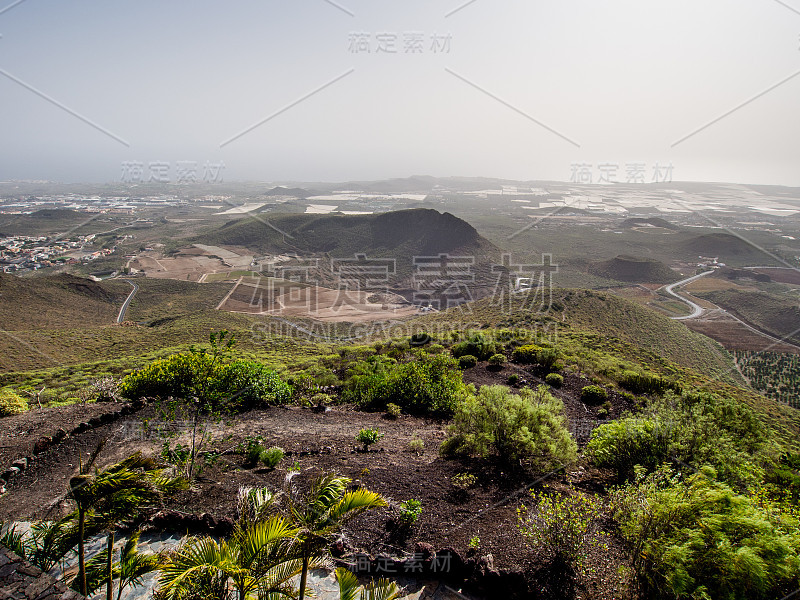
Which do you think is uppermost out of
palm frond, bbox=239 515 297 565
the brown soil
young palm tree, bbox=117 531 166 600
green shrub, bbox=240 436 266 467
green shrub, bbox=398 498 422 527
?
palm frond, bbox=239 515 297 565

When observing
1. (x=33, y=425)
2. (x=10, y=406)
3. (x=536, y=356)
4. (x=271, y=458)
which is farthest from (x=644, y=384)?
(x=10, y=406)

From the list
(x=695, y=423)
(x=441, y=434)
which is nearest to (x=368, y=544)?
(x=441, y=434)

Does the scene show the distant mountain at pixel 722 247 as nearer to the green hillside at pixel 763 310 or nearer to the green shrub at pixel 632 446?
the green hillside at pixel 763 310

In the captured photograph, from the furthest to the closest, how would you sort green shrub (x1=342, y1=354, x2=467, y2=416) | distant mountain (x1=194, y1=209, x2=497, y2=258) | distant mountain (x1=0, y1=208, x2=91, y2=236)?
distant mountain (x1=0, y1=208, x2=91, y2=236), distant mountain (x1=194, y1=209, x2=497, y2=258), green shrub (x1=342, y1=354, x2=467, y2=416)

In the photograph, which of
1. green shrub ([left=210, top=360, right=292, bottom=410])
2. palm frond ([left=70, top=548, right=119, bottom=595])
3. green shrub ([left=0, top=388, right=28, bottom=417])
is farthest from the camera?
green shrub ([left=210, top=360, right=292, bottom=410])

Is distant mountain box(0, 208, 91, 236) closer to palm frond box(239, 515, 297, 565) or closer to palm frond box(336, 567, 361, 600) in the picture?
palm frond box(239, 515, 297, 565)

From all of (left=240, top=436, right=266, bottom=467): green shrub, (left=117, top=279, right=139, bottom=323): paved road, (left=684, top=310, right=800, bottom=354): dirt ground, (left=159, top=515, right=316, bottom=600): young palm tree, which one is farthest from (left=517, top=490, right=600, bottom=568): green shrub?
(left=117, top=279, right=139, bottom=323): paved road
